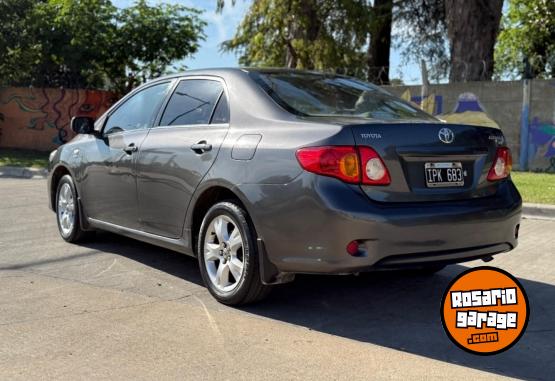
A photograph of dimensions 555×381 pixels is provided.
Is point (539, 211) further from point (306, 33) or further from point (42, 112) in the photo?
point (42, 112)

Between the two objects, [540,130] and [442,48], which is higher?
[442,48]

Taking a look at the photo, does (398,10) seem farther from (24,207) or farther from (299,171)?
(299,171)

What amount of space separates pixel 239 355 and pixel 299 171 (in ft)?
3.68

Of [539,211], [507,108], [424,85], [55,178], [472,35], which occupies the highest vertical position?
[472,35]

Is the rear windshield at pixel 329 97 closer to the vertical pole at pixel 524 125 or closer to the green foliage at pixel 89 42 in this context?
the vertical pole at pixel 524 125

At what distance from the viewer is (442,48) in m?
22.9

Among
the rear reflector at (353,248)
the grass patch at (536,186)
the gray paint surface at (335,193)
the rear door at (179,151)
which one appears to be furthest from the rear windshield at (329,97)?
the grass patch at (536,186)

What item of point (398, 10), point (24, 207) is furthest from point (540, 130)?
point (24, 207)

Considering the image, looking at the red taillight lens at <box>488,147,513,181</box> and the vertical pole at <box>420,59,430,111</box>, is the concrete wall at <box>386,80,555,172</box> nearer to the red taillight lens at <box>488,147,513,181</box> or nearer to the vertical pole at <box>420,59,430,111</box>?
the vertical pole at <box>420,59,430,111</box>

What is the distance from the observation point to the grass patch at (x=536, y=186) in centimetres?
997

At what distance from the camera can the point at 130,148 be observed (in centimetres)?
550

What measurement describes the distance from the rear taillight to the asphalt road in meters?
0.98

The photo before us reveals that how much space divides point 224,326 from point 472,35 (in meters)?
13.6

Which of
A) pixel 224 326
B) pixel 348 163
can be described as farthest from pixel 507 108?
pixel 224 326
